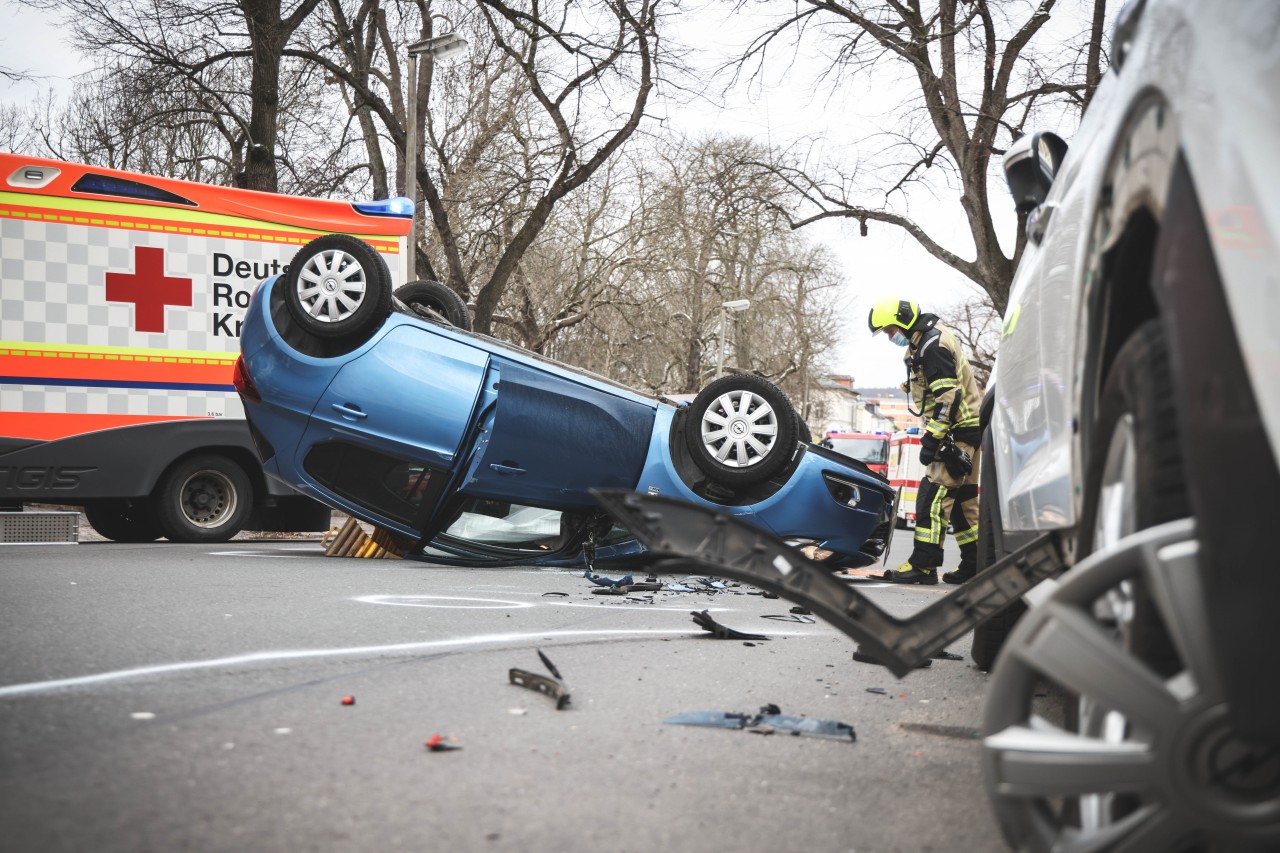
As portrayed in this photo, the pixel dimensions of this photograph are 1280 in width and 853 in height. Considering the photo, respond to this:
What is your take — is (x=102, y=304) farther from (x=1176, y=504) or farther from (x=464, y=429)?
(x=1176, y=504)

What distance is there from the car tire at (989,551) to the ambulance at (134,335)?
7101 millimetres

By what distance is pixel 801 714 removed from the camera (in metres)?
3.68

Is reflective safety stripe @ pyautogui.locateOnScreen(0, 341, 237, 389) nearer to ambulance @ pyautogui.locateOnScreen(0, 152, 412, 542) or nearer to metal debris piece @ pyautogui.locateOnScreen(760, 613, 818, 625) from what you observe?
ambulance @ pyautogui.locateOnScreen(0, 152, 412, 542)

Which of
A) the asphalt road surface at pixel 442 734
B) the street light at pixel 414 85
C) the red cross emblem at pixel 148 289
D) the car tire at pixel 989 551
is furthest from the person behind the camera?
the street light at pixel 414 85

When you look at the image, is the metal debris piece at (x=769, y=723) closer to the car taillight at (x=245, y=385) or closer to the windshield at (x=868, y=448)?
the car taillight at (x=245, y=385)

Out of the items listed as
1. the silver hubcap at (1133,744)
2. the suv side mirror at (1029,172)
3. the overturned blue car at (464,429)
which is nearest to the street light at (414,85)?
the overturned blue car at (464,429)

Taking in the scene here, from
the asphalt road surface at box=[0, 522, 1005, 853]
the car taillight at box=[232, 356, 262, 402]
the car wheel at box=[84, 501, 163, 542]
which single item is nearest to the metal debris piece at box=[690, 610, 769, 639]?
the asphalt road surface at box=[0, 522, 1005, 853]

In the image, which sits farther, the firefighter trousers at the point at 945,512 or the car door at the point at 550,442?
the firefighter trousers at the point at 945,512

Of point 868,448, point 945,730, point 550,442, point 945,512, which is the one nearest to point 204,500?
point 550,442

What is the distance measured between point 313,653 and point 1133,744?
3.34m

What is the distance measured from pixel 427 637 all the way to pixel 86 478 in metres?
5.64

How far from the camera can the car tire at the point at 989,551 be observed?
4230 mm

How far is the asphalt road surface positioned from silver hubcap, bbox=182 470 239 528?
4.39m

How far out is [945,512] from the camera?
8656mm
